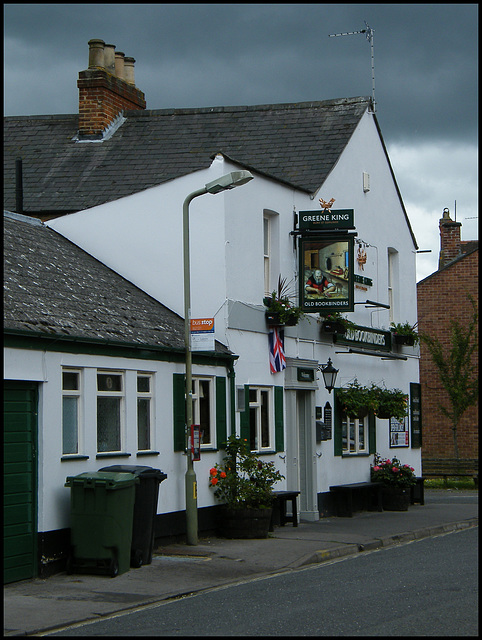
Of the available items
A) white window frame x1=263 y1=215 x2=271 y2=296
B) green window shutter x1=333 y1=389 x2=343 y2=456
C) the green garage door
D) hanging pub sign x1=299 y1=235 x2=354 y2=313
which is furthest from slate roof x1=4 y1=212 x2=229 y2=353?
green window shutter x1=333 y1=389 x2=343 y2=456

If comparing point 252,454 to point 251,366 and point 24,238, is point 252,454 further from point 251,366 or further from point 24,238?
point 24,238

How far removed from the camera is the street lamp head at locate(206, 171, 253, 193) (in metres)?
15.4

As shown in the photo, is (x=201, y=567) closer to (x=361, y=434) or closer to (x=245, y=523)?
(x=245, y=523)

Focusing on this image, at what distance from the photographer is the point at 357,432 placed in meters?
23.8

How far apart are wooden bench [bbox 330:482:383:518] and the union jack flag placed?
3536 millimetres

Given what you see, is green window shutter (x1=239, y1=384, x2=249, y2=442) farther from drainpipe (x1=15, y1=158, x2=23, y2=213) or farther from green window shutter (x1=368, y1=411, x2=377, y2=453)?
green window shutter (x1=368, y1=411, x2=377, y2=453)

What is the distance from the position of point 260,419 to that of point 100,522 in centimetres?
669

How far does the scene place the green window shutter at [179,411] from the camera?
55.2 ft

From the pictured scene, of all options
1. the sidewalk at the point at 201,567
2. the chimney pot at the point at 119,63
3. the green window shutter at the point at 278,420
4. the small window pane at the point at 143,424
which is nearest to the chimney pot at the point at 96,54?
the chimney pot at the point at 119,63

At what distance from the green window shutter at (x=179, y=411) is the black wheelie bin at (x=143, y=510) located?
7.91 ft

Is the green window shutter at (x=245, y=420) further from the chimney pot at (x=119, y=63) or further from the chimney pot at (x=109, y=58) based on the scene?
the chimney pot at (x=119, y=63)

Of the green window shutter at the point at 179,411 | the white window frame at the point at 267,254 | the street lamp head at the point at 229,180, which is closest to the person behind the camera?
the street lamp head at the point at 229,180

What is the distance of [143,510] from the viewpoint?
1409 cm

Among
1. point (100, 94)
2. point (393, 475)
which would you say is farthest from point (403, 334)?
point (100, 94)
